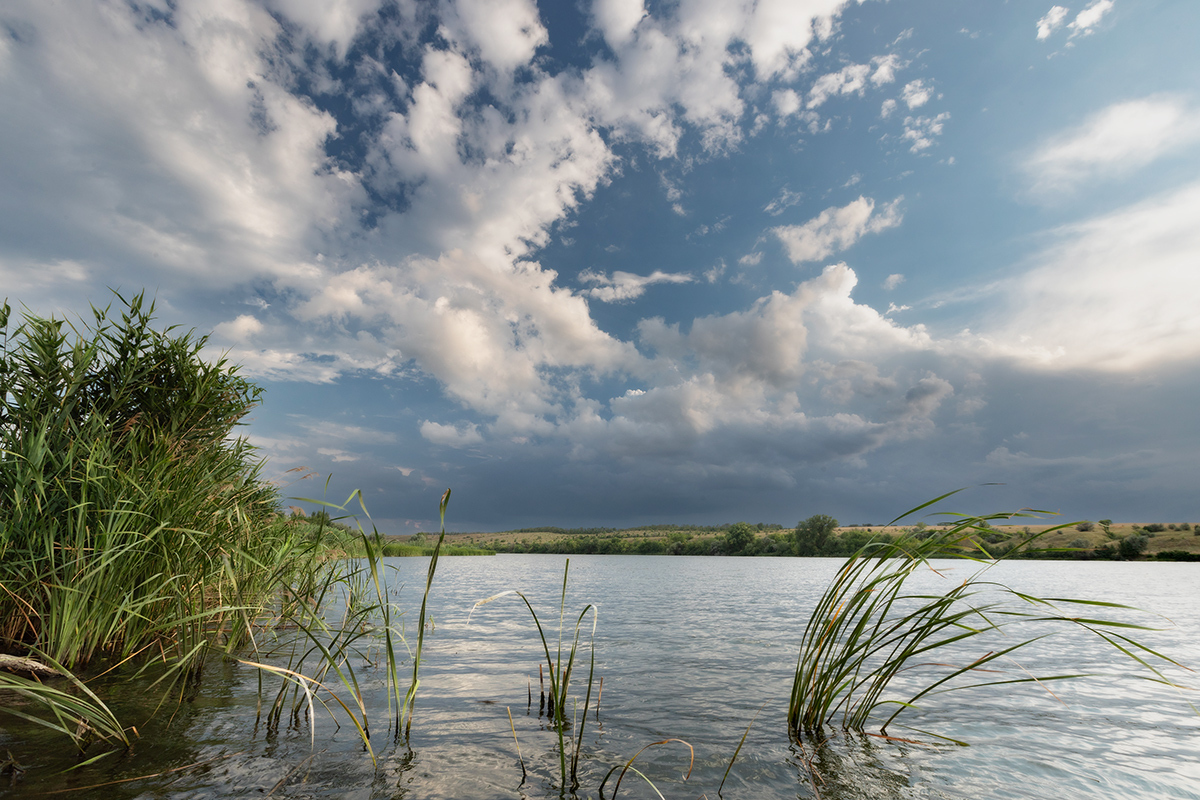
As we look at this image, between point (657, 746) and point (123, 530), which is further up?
point (123, 530)

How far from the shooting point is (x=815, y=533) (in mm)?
84062

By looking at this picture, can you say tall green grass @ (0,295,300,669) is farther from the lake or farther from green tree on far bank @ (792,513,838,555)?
green tree on far bank @ (792,513,838,555)

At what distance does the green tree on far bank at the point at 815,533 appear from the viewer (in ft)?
274

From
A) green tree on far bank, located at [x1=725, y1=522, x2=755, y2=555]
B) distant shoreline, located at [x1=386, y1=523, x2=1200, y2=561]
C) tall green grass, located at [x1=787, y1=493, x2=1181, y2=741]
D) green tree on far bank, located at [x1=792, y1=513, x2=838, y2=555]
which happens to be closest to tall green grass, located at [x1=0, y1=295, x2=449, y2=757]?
tall green grass, located at [x1=787, y1=493, x2=1181, y2=741]

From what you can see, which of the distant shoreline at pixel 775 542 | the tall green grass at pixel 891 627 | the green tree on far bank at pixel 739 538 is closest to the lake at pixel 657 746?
the tall green grass at pixel 891 627

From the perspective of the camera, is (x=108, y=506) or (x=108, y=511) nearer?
(x=108, y=511)

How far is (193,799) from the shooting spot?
160 inches

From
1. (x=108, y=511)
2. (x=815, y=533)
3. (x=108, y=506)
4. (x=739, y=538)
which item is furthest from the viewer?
(x=739, y=538)

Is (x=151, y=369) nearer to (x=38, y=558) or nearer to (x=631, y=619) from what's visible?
(x=38, y=558)

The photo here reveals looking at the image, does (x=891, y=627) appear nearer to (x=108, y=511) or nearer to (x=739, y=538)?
(x=108, y=511)

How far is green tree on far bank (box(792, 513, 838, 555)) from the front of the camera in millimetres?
83438

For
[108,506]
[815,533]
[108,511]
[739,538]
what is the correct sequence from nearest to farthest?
[108,511]
[108,506]
[815,533]
[739,538]

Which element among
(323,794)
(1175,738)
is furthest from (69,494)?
(1175,738)

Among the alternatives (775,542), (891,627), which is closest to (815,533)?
(775,542)
